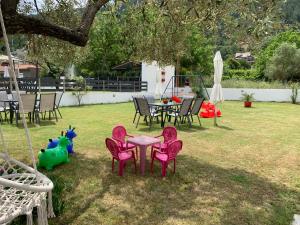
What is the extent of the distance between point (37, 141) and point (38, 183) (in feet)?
16.8

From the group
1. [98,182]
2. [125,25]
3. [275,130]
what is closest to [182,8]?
[125,25]

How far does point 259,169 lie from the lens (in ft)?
18.7

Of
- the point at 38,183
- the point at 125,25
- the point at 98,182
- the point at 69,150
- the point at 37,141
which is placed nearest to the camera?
the point at 38,183

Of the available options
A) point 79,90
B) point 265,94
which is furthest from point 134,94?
point 265,94

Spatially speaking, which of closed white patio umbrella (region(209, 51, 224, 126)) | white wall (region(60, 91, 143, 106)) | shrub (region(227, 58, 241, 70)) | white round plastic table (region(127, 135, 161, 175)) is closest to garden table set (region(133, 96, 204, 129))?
closed white patio umbrella (region(209, 51, 224, 126))

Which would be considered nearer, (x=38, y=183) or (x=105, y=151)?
(x=38, y=183)

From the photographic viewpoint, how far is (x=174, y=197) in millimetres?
4340

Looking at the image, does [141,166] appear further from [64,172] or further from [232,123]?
[232,123]

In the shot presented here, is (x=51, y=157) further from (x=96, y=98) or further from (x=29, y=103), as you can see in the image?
(x=96, y=98)

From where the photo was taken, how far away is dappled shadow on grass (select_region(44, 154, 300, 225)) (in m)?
3.72

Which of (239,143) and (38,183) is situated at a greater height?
(38,183)

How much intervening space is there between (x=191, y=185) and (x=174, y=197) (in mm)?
574

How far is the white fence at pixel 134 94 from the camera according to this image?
16464 mm

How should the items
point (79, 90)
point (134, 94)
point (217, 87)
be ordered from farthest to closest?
point (134, 94), point (79, 90), point (217, 87)
